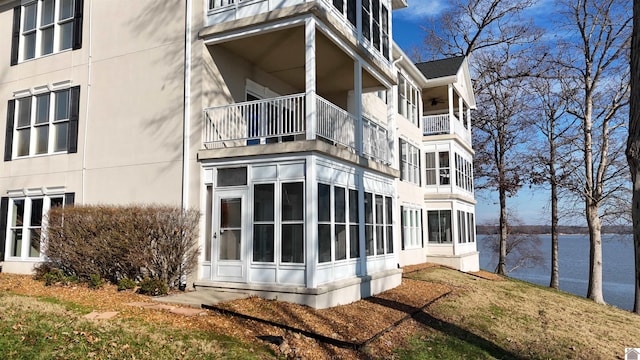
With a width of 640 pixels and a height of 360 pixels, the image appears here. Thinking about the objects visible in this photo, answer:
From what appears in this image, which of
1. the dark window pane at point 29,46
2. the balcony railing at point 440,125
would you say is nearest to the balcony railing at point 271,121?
the dark window pane at point 29,46

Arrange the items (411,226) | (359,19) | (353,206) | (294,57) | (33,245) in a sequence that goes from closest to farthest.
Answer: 1. (353,206)
2. (294,57)
3. (359,19)
4. (33,245)
5. (411,226)

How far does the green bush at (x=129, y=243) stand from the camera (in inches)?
398

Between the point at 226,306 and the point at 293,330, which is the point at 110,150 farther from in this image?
the point at 293,330

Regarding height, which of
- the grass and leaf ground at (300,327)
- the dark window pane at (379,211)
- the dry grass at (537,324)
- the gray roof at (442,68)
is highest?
the gray roof at (442,68)

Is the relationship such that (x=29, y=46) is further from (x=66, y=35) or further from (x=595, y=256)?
(x=595, y=256)

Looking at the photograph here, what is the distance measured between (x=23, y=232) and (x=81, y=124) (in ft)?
12.4

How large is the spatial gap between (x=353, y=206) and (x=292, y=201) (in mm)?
2243

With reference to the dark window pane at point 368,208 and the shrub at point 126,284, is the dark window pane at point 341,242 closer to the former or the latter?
the dark window pane at point 368,208

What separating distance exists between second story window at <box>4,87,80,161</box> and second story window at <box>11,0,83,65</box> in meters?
1.49

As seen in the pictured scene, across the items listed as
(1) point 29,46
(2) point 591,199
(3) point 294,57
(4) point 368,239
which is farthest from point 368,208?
(2) point 591,199

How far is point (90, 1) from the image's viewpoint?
534 inches

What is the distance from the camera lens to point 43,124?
1397cm

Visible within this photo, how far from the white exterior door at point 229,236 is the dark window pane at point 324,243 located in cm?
166

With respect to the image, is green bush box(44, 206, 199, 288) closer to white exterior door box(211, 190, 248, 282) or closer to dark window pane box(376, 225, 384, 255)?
white exterior door box(211, 190, 248, 282)
